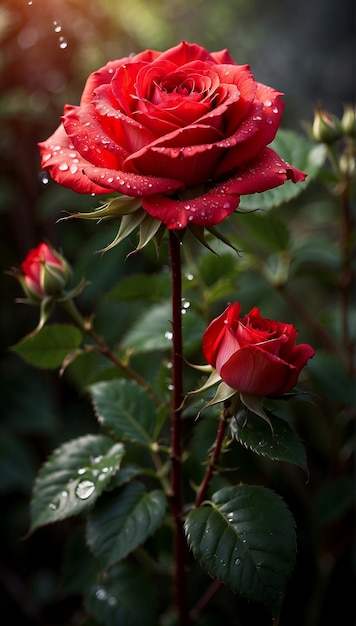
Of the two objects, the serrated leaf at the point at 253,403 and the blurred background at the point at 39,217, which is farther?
the blurred background at the point at 39,217

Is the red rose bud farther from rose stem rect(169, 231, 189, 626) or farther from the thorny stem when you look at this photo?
rose stem rect(169, 231, 189, 626)

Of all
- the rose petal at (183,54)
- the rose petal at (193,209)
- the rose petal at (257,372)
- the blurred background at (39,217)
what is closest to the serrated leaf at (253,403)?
the rose petal at (257,372)

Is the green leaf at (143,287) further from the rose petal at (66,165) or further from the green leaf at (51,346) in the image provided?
the rose petal at (66,165)

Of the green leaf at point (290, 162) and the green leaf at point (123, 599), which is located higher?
the green leaf at point (290, 162)

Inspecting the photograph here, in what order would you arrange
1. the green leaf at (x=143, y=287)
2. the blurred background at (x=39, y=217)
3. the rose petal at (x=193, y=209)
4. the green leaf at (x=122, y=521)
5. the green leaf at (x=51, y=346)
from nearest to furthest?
the rose petal at (x=193, y=209)
the green leaf at (x=122, y=521)
the green leaf at (x=51, y=346)
the green leaf at (x=143, y=287)
the blurred background at (x=39, y=217)

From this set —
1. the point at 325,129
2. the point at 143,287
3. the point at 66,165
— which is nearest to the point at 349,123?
the point at 325,129

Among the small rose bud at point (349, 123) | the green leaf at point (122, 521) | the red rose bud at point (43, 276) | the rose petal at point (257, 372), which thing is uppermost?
the red rose bud at point (43, 276)

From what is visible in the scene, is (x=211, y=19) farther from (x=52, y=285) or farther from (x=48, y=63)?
(x=52, y=285)
